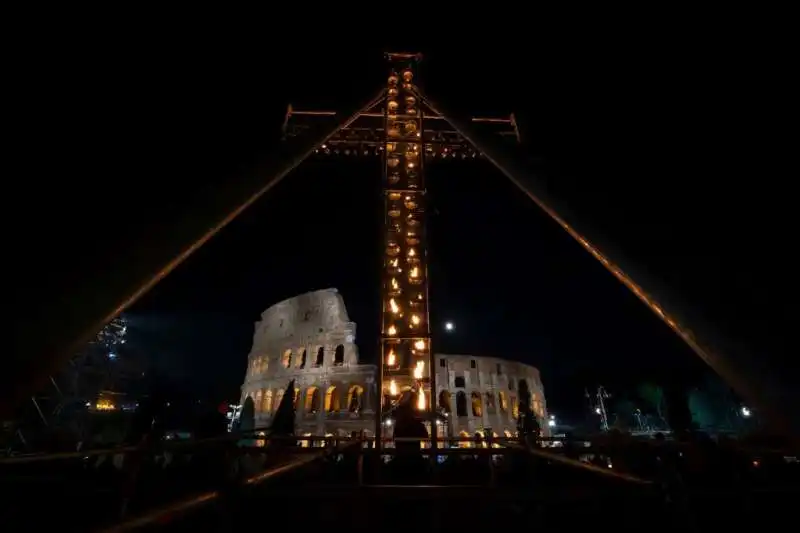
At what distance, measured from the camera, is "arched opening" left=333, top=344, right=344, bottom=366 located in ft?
108

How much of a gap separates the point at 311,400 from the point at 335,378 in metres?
3.28

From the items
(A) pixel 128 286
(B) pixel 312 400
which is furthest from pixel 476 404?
(A) pixel 128 286

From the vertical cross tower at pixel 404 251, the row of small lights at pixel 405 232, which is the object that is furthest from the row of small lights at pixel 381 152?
the vertical cross tower at pixel 404 251

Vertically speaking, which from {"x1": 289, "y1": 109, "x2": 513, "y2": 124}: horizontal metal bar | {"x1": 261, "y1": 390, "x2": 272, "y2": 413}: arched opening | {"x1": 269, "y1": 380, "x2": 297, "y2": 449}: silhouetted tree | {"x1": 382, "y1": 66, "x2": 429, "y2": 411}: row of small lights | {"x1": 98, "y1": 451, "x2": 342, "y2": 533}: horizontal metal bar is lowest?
{"x1": 98, "y1": 451, "x2": 342, "y2": 533}: horizontal metal bar

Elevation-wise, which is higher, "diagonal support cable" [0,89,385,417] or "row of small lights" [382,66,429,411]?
"row of small lights" [382,66,429,411]

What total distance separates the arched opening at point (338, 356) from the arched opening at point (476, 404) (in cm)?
1299

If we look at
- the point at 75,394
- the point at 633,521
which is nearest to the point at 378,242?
the point at 633,521

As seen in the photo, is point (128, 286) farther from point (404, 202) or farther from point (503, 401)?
point (503, 401)

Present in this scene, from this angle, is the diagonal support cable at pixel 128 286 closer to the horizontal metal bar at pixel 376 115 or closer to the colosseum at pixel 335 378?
the horizontal metal bar at pixel 376 115

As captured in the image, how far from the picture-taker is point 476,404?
34.7 meters

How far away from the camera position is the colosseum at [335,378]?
1216 inches

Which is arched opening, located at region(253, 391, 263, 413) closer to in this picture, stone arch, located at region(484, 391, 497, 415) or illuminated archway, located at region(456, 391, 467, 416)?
illuminated archway, located at region(456, 391, 467, 416)

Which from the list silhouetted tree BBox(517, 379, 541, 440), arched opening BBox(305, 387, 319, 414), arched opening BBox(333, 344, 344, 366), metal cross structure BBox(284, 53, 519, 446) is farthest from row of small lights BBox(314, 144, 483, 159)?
arched opening BBox(305, 387, 319, 414)

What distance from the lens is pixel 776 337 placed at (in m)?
1.48
